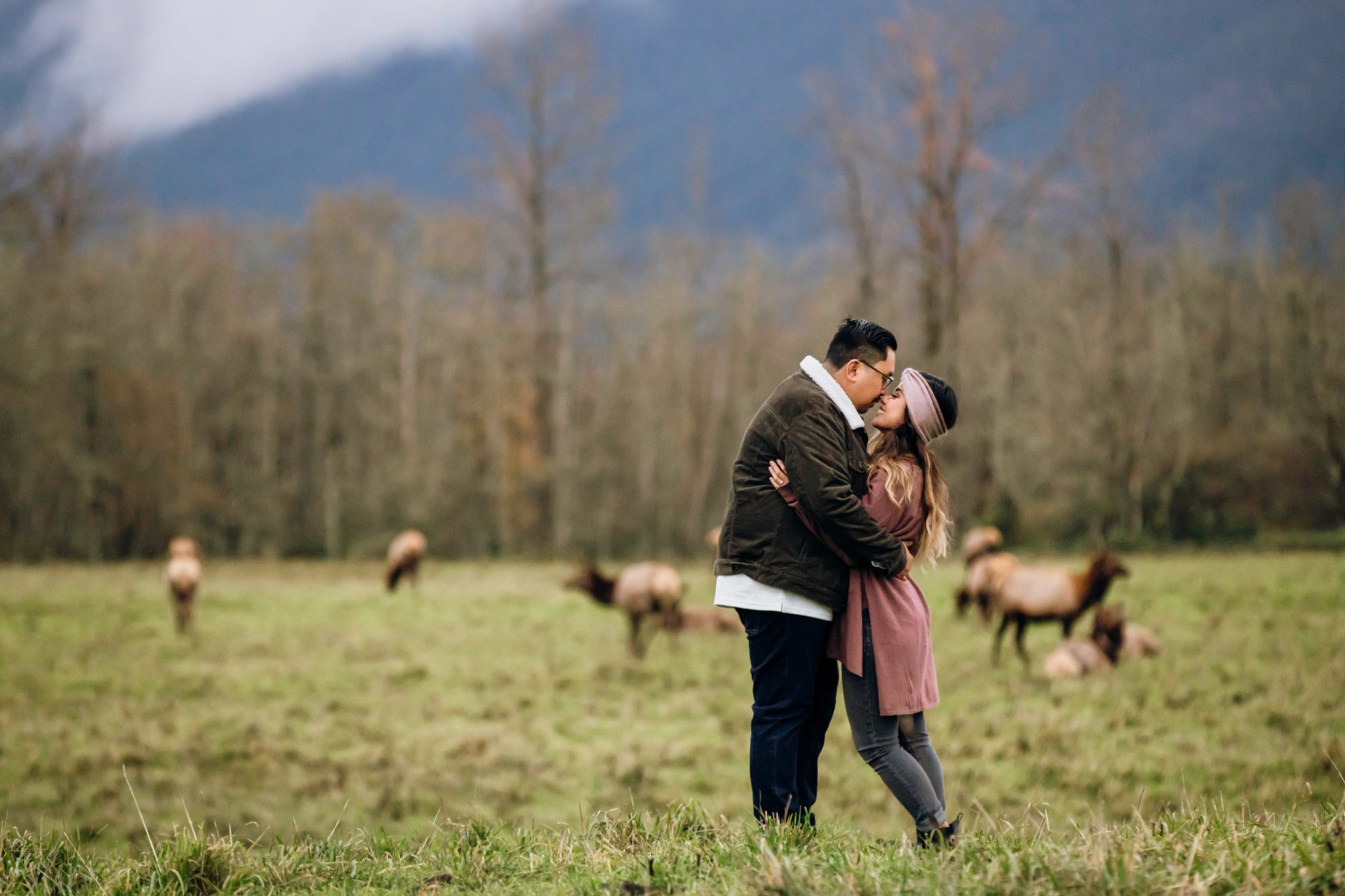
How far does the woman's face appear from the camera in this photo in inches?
143

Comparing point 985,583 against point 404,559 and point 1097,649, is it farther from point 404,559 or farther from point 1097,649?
point 404,559

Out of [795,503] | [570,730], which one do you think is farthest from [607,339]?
[795,503]

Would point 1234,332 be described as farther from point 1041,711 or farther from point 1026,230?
point 1041,711

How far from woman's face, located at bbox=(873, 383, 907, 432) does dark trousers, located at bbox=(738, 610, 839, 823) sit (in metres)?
0.71

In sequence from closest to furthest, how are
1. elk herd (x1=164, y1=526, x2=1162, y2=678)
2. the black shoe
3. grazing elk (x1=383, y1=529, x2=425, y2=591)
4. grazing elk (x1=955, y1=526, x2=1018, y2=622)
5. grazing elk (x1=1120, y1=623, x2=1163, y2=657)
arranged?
the black shoe → elk herd (x1=164, y1=526, x2=1162, y2=678) → grazing elk (x1=1120, y1=623, x2=1163, y2=657) → grazing elk (x1=955, y1=526, x2=1018, y2=622) → grazing elk (x1=383, y1=529, x2=425, y2=591)

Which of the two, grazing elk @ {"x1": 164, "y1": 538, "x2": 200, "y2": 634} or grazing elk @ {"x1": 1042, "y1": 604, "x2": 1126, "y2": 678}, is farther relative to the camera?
grazing elk @ {"x1": 164, "y1": 538, "x2": 200, "y2": 634}

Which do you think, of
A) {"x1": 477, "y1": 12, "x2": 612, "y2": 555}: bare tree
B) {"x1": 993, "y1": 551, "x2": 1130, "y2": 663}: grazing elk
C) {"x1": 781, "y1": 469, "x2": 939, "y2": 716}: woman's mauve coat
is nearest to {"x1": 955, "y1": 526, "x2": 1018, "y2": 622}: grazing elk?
{"x1": 993, "y1": 551, "x2": 1130, "y2": 663}: grazing elk

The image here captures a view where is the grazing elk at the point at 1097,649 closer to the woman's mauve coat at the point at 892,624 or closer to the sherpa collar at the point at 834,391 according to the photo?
the woman's mauve coat at the point at 892,624

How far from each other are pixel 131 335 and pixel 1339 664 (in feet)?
99.7

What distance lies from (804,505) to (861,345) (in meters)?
0.61

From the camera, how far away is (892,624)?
349 cm

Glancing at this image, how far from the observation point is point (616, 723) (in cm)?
916

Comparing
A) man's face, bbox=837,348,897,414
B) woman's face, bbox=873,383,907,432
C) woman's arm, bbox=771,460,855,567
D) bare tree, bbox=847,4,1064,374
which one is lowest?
woman's arm, bbox=771,460,855,567

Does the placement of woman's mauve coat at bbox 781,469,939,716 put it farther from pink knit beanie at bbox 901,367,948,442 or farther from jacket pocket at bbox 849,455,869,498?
pink knit beanie at bbox 901,367,948,442
